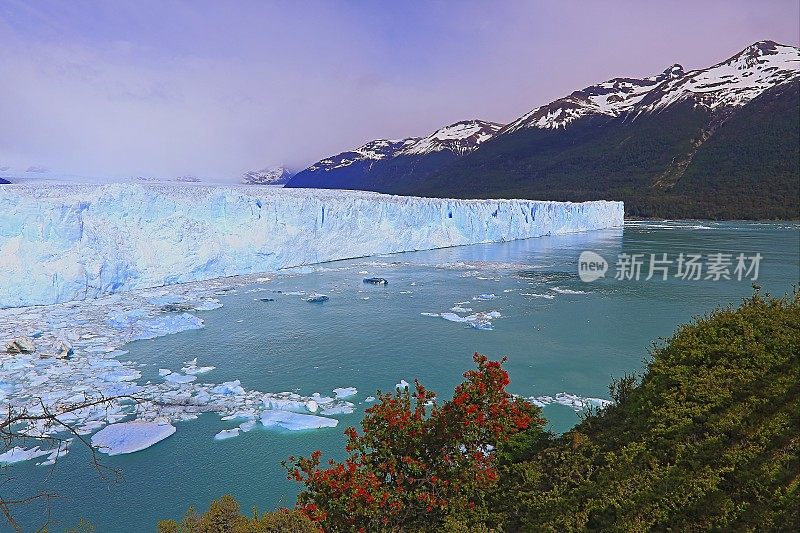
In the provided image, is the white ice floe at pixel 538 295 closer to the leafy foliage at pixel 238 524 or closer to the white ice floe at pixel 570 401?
the white ice floe at pixel 570 401

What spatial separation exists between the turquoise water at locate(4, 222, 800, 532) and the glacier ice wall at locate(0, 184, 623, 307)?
2.03 m

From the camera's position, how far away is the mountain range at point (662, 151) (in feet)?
179

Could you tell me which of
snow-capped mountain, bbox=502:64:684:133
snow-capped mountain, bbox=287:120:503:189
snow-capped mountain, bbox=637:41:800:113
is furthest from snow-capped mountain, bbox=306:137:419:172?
snow-capped mountain, bbox=637:41:800:113

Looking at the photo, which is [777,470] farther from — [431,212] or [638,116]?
[638,116]

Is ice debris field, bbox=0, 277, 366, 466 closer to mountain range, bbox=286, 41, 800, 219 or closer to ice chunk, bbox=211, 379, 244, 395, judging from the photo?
ice chunk, bbox=211, 379, 244, 395

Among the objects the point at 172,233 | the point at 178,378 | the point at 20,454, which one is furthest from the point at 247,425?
the point at 172,233

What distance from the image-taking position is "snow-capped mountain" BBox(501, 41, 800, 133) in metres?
77.1

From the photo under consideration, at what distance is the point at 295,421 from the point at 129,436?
2.04 m

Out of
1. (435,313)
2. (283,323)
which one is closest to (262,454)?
(283,323)

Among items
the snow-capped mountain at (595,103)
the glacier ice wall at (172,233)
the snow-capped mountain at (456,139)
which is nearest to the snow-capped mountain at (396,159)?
the snow-capped mountain at (456,139)

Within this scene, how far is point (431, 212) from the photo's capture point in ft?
83.3

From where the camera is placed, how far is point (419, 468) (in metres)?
3.25

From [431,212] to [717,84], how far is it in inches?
3324

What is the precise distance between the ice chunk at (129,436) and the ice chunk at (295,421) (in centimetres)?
120
